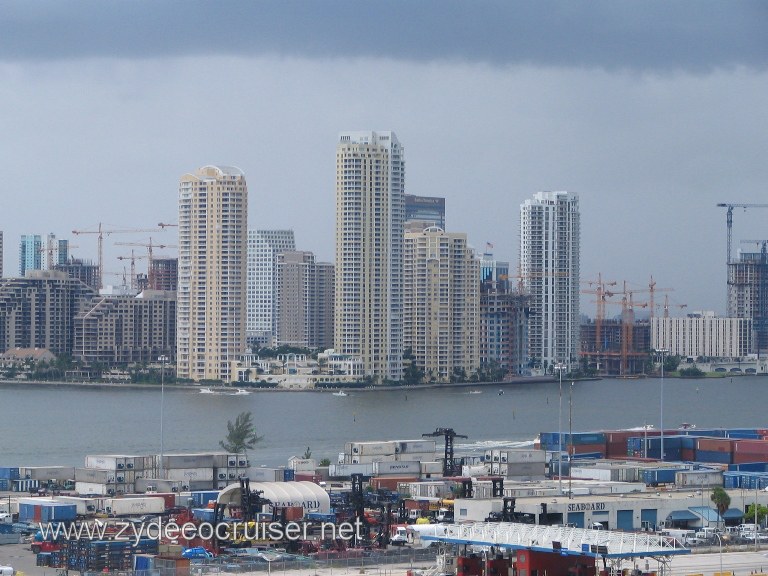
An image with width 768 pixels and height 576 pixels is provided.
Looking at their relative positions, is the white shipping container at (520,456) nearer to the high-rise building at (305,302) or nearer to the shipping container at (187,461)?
A: the shipping container at (187,461)

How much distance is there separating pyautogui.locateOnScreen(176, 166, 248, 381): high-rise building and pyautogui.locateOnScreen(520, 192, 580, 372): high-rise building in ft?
61.2

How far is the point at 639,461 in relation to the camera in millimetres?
22531

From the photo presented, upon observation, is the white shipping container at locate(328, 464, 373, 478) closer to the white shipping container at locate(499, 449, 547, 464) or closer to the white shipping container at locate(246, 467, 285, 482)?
the white shipping container at locate(246, 467, 285, 482)

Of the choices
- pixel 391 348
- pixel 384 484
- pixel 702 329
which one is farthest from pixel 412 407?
pixel 702 329

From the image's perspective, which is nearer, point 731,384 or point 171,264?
point 731,384

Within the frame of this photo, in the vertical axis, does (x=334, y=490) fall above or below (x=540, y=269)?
below

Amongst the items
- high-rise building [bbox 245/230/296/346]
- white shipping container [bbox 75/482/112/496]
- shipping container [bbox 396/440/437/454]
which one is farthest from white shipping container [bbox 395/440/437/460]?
high-rise building [bbox 245/230/296/346]

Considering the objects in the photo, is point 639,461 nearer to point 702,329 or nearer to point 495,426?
point 495,426

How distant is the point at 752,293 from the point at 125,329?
37252mm

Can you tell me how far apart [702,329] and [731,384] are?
23111 mm

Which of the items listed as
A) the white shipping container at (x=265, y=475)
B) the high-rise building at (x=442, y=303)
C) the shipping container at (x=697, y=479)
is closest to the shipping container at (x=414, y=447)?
the white shipping container at (x=265, y=475)

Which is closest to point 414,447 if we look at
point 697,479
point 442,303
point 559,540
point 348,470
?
point 348,470

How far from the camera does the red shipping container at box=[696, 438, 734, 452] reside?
23.4 meters

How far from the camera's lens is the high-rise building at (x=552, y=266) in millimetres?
71625
